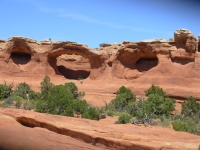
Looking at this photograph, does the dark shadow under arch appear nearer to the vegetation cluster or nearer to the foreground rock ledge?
the vegetation cluster

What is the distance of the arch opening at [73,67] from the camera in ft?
98.6

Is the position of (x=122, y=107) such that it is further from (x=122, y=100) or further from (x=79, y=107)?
(x=79, y=107)

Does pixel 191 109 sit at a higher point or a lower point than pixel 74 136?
lower

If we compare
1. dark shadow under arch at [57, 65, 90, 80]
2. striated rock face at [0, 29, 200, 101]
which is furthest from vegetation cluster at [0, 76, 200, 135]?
dark shadow under arch at [57, 65, 90, 80]

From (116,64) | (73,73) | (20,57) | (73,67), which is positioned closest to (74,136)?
(116,64)

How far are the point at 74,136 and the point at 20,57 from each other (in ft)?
76.9

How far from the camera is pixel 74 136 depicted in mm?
6801

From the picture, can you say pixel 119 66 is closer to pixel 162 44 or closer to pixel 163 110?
pixel 162 44

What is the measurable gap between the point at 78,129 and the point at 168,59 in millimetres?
17039

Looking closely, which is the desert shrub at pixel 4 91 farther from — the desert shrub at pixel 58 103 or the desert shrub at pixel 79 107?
the desert shrub at pixel 79 107

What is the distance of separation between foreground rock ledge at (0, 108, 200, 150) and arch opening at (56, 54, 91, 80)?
70.8ft

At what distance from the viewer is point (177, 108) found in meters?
18.7

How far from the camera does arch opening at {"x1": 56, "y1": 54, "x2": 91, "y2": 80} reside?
1184 inches

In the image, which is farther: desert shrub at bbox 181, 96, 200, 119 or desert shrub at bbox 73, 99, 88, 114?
desert shrub at bbox 181, 96, 200, 119
